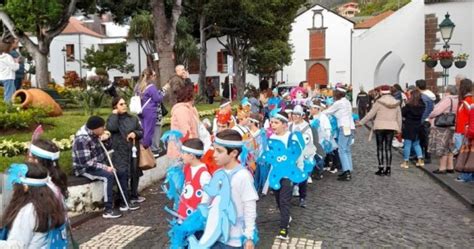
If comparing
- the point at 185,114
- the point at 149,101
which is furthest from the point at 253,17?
the point at 185,114

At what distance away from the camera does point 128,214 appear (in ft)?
25.3

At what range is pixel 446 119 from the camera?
1080 centimetres

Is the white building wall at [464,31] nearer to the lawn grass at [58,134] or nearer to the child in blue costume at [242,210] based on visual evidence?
the lawn grass at [58,134]

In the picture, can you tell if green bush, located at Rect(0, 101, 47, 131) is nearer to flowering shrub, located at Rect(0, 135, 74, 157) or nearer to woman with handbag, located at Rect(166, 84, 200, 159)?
flowering shrub, located at Rect(0, 135, 74, 157)

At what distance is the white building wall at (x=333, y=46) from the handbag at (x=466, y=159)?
53.0 meters

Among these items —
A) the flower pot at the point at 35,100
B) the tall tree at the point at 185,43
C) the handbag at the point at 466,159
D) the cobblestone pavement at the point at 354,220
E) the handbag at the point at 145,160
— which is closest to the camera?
the cobblestone pavement at the point at 354,220

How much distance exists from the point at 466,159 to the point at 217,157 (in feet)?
19.1

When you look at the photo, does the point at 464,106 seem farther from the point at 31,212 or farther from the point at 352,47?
the point at 352,47

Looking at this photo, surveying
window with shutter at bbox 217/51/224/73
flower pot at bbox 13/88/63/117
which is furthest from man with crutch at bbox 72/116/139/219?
window with shutter at bbox 217/51/224/73

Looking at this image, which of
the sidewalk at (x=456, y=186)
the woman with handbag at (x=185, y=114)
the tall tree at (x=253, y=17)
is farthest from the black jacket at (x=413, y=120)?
the tall tree at (x=253, y=17)

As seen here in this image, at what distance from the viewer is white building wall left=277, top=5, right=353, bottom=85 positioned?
2421 inches

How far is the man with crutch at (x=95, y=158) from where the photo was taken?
7.27 meters

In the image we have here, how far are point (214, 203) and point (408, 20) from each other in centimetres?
2879

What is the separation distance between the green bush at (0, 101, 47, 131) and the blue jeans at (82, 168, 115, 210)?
3.10 metres
